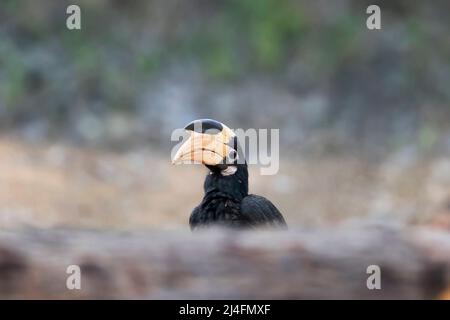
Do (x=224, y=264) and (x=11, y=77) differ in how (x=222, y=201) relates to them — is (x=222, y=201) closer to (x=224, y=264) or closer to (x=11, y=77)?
(x=224, y=264)

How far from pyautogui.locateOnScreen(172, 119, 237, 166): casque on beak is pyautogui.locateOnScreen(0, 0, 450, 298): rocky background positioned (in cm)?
578

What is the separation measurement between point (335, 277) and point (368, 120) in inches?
427

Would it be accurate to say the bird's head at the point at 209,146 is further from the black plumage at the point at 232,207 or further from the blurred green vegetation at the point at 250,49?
the blurred green vegetation at the point at 250,49

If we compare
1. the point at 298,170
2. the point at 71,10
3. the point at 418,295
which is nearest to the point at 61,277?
the point at 418,295

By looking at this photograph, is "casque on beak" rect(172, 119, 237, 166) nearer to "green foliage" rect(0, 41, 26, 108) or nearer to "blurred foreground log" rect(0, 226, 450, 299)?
"blurred foreground log" rect(0, 226, 450, 299)

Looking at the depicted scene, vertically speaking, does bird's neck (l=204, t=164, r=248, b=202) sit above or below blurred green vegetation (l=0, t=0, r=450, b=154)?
below

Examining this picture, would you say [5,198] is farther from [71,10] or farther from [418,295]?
[418,295]

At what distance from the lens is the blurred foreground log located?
2424mm

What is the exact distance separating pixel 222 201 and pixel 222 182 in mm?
118

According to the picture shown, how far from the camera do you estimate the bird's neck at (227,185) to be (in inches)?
214

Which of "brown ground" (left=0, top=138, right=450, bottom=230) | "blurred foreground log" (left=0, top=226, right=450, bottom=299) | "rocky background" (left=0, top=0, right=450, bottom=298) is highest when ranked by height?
"rocky background" (left=0, top=0, right=450, bottom=298)

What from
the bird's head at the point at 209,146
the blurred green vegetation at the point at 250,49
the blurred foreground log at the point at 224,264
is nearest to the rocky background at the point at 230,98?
the blurred green vegetation at the point at 250,49

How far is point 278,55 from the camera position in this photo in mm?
13492

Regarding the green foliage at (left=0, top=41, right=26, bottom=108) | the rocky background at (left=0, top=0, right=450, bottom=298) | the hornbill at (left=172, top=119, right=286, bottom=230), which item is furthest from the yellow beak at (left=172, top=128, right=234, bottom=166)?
the green foliage at (left=0, top=41, right=26, bottom=108)
